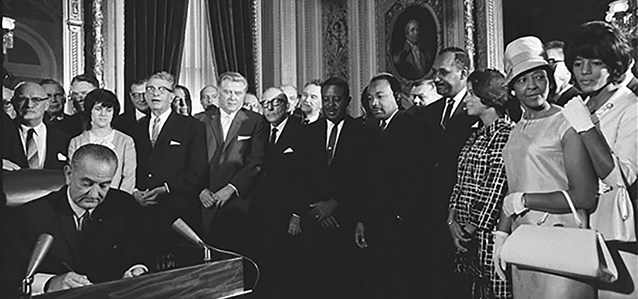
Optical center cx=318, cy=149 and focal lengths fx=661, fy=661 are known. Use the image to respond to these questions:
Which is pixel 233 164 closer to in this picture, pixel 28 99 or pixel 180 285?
pixel 28 99

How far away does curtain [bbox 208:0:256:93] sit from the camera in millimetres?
8969

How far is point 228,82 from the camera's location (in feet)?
17.9

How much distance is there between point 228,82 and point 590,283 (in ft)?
11.5

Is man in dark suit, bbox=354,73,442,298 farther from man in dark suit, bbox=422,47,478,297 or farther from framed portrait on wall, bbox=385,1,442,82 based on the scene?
framed portrait on wall, bbox=385,1,442,82

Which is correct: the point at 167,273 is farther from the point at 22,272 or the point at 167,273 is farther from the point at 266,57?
the point at 266,57

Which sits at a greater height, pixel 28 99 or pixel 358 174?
pixel 28 99

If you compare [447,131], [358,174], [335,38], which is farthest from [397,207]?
[335,38]

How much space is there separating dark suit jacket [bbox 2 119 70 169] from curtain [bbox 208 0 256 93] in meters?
4.11

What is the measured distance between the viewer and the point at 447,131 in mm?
4398

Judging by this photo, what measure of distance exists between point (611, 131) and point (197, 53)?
7.07 metres

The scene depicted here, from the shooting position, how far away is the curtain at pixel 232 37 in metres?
8.97

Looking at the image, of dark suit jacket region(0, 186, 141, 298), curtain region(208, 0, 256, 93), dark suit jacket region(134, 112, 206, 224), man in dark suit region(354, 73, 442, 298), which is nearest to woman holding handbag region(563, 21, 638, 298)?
man in dark suit region(354, 73, 442, 298)

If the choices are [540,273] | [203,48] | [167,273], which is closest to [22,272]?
[167,273]

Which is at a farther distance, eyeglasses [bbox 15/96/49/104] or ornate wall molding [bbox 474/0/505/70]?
ornate wall molding [bbox 474/0/505/70]
